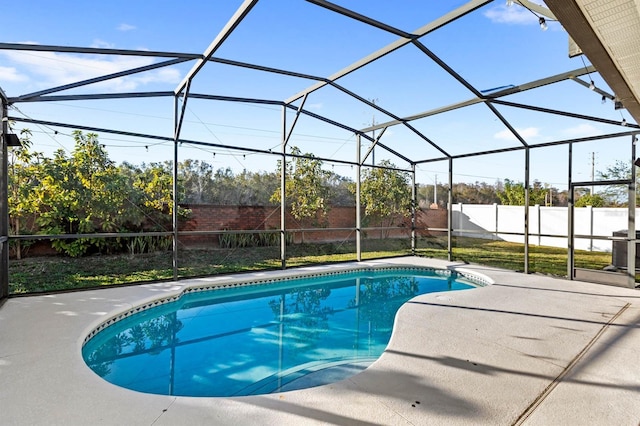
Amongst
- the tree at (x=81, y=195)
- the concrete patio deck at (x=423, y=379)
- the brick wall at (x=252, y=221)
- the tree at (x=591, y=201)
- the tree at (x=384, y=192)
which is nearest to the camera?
the concrete patio deck at (x=423, y=379)

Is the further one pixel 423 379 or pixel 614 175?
pixel 614 175

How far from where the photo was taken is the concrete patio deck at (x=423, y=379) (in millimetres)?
2285

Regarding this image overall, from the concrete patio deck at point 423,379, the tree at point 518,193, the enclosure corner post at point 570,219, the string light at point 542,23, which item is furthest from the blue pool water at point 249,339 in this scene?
the tree at point 518,193

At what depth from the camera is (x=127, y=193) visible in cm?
805

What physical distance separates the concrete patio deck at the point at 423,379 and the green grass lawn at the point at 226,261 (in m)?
2.33

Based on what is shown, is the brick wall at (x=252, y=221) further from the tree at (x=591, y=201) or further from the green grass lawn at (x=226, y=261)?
the tree at (x=591, y=201)

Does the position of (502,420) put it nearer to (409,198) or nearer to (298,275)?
(298,275)

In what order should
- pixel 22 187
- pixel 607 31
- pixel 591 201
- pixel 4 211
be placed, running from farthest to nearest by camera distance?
pixel 591 201 < pixel 22 187 < pixel 4 211 < pixel 607 31

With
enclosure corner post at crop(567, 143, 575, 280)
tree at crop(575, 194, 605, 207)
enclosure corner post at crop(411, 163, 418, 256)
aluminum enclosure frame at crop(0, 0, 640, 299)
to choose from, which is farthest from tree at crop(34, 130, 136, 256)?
tree at crop(575, 194, 605, 207)

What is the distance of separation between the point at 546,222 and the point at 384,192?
19.8 ft

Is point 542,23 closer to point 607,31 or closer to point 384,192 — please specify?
point 607,31

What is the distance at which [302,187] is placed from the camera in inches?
415

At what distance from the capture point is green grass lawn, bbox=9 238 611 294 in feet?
23.0

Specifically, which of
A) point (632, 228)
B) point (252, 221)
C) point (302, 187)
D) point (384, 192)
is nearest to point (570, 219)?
point (632, 228)
